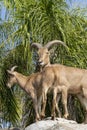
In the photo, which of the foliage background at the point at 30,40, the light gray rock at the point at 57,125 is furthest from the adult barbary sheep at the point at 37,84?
the foliage background at the point at 30,40

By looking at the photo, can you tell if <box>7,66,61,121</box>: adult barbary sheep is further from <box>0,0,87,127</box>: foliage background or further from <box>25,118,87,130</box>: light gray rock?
<box>0,0,87,127</box>: foliage background

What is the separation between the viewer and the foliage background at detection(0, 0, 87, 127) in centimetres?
1744

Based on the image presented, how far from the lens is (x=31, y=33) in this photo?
57.4 feet

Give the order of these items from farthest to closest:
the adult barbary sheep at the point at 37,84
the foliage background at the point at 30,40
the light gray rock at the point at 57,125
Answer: the foliage background at the point at 30,40
the adult barbary sheep at the point at 37,84
the light gray rock at the point at 57,125

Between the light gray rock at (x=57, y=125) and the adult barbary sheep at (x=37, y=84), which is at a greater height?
the adult barbary sheep at (x=37, y=84)

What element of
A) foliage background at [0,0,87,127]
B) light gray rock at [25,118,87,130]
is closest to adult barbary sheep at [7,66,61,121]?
light gray rock at [25,118,87,130]

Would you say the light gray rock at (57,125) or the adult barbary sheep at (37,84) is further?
the adult barbary sheep at (37,84)

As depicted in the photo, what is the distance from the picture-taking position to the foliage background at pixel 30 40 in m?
17.4

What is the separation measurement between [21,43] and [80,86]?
4876mm

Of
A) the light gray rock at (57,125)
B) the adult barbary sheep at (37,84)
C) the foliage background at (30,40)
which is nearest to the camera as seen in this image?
the light gray rock at (57,125)

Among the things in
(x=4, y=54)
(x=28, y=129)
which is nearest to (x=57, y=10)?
(x=4, y=54)

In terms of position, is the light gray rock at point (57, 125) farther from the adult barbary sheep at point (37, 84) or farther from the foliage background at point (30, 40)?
the foliage background at point (30, 40)

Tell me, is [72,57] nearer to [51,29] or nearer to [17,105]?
[51,29]

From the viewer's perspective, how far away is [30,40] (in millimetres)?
17422
